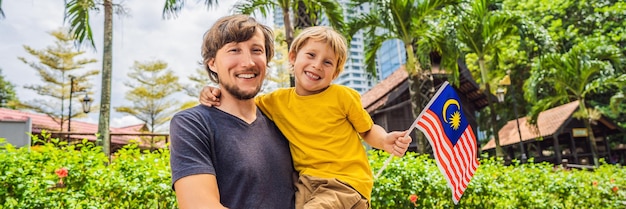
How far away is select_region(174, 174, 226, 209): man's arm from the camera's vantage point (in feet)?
4.14

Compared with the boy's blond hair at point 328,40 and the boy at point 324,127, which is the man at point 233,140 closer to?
the boy at point 324,127

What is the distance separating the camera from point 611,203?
7645mm

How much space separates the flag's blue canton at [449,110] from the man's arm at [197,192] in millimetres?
1308

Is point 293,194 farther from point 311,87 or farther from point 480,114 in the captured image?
point 480,114

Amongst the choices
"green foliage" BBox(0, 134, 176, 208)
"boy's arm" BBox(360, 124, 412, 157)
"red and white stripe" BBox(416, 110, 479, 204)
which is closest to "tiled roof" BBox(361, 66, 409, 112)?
"green foliage" BBox(0, 134, 176, 208)

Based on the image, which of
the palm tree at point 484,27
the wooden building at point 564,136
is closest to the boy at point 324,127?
the palm tree at point 484,27

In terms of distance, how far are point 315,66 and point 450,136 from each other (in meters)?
0.99

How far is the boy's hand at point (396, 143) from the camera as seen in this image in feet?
6.09

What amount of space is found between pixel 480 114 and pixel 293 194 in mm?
32681

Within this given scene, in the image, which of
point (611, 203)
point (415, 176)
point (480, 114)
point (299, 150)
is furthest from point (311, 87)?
point (480, 114)

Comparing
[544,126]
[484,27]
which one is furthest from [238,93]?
[544,126]

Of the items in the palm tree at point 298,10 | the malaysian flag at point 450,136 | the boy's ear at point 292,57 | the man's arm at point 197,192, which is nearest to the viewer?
the man's arm at point 197,192

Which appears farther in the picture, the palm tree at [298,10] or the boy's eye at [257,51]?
the palm tree at [298,10]

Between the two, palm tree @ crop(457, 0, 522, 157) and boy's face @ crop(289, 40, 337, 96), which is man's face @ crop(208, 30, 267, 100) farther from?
palm tree @ crop(457, 0, 522, 157)
